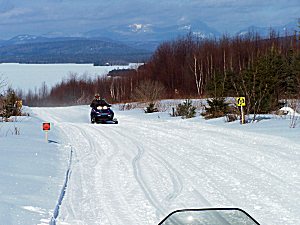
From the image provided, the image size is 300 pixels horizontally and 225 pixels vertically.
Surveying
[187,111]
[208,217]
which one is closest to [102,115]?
[187,111]

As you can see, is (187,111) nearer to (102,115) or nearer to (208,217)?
(102,115)

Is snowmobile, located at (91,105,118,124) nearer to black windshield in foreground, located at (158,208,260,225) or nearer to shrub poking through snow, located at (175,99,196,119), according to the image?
shrub poking through snow, located at (175,99,196,119)

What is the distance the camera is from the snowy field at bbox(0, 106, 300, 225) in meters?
6.04

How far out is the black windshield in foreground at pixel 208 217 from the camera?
2.18 metres

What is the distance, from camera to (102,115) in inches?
1045

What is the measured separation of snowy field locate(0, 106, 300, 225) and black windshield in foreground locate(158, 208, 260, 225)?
3.31 metres

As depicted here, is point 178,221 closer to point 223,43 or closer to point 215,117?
point 215,117

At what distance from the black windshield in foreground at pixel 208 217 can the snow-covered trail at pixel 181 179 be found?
132 inches

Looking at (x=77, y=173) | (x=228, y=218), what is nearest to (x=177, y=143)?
(x=77, y=173)

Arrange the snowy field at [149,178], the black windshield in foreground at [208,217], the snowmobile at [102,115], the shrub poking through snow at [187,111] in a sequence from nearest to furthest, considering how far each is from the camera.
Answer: the black windshield in foreground at [208,217] → the snowy field at [149,178] → the shrub poking through snow at [187,111] → the snowmobile at [102,115]

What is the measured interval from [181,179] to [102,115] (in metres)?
18.7

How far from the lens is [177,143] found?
44.8 feet

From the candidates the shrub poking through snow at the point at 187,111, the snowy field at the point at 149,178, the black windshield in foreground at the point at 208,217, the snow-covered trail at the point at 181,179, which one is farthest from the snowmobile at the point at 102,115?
the black windshield in foreground at the point at 208,217

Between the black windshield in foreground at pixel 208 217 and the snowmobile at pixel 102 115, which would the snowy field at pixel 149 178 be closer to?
the black windshield in foreground at pixel 208 217
